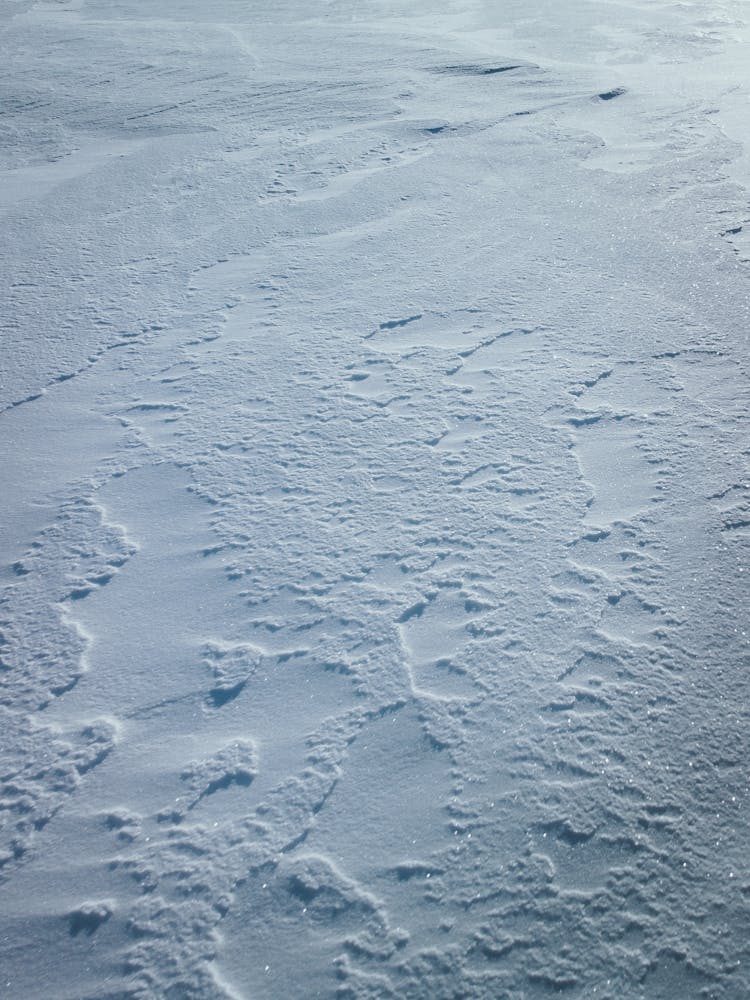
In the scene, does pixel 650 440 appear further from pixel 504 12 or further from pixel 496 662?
pixel 504 12

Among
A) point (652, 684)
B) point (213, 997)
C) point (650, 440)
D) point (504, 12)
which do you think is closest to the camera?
point (213, 997)

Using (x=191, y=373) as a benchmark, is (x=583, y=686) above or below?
below

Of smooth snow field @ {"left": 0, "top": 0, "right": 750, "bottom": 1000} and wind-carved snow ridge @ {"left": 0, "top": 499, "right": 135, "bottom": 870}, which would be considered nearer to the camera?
smooth snow field @ {"left": 0, "top": 0, "right": 750, "bottom": 1000}

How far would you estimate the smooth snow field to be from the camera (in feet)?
3.78

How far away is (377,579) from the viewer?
167 centimetres

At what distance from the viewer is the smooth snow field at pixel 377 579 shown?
1.15 metres

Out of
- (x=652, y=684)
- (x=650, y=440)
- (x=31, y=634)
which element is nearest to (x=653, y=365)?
(x=650, y=440)

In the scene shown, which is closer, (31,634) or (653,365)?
(31,634)

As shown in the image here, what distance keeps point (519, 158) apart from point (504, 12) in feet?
11.5

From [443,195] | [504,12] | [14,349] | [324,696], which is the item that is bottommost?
[324,696]

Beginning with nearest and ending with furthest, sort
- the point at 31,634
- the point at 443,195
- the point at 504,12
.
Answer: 1. the point at 31,634
2. the point at 443,195
3. the point at 504,12

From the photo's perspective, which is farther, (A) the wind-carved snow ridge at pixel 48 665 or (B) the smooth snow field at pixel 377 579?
(A) the wind-carved snow ridge at pixel 48 665

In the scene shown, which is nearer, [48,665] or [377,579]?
[48,665]

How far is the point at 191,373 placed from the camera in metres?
2.37
